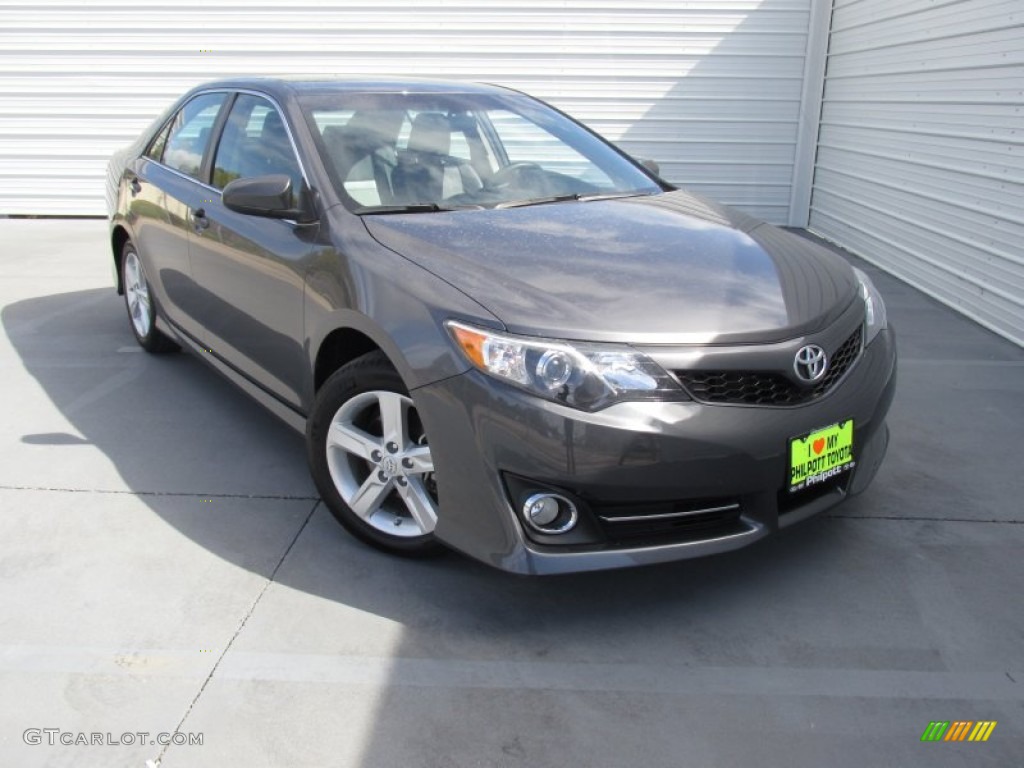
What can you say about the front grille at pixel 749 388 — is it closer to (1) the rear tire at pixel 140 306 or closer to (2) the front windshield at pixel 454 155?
(2) the front windshield at pixel 454 155

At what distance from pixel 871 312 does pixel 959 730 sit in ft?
4.56

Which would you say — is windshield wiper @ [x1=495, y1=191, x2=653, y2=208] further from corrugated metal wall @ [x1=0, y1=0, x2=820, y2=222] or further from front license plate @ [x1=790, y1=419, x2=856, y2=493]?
corrugated metal wall @ [x1=0, y1=0, x2=820, y2=222]

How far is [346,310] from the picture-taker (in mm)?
2996

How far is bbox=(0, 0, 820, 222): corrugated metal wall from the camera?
973 cm

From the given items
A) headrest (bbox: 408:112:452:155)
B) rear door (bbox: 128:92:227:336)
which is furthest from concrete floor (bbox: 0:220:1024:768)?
headrest (bbox: 408:112:452:155)

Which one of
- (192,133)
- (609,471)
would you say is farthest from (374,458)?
(192,133)

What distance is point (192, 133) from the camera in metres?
4.55

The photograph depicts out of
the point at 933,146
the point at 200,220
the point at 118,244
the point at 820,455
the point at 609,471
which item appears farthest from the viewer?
the point at 933,146

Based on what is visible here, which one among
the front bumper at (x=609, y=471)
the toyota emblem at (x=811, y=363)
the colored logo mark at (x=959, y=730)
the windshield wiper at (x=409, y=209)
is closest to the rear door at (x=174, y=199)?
the windshield wiper at (x=409, y=209)

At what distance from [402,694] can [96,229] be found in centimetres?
879

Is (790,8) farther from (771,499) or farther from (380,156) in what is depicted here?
(771,499)

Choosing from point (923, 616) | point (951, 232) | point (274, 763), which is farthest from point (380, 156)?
point (951, 232)

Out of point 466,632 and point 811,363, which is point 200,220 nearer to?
point 466,632

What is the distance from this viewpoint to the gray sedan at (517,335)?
2508 mm
